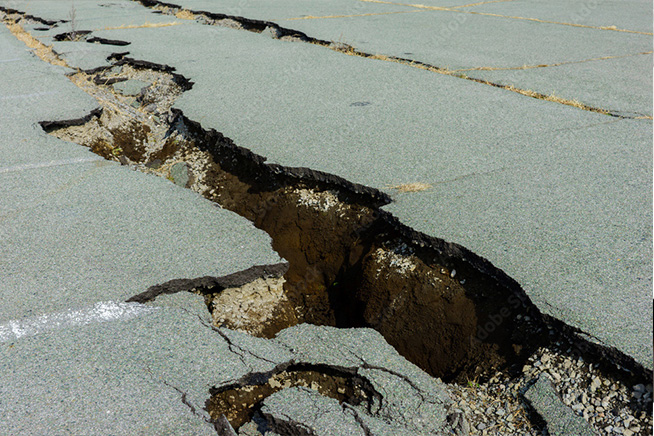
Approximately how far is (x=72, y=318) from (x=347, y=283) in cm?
214

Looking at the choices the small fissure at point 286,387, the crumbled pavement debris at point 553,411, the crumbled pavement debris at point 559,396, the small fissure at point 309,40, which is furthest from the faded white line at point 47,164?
the small fissure at point 309,40

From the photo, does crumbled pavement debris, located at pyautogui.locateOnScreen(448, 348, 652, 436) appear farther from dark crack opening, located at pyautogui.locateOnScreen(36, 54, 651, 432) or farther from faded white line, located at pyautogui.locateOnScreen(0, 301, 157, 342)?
faded white line, located at pyautogui.locateOnScreen(0, 301, 157, 342)

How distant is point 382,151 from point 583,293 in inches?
99.2

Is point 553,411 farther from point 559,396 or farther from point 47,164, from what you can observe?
point 47,164

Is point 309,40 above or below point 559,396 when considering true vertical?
above

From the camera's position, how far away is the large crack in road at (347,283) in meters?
3.23

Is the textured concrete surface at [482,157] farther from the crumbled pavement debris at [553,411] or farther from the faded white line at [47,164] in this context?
the faded white line at [47,164]

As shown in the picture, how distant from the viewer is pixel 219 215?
4332 mm

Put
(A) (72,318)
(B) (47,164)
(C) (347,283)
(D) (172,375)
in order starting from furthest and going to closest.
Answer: (B) (47,164), (C) (347,283), (A) (72,318), (D) (172,375)

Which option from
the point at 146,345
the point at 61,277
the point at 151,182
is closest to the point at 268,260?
the point at 146,345

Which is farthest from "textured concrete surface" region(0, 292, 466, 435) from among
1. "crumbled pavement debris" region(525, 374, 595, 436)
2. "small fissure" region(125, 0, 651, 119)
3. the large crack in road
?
"small fissure" region(125, 0, 651, 119)

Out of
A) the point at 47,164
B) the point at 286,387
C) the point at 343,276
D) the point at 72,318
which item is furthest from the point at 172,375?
the point at 47,164

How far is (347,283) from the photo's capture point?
449 cm

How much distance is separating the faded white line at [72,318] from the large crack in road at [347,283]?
0.42 ft
